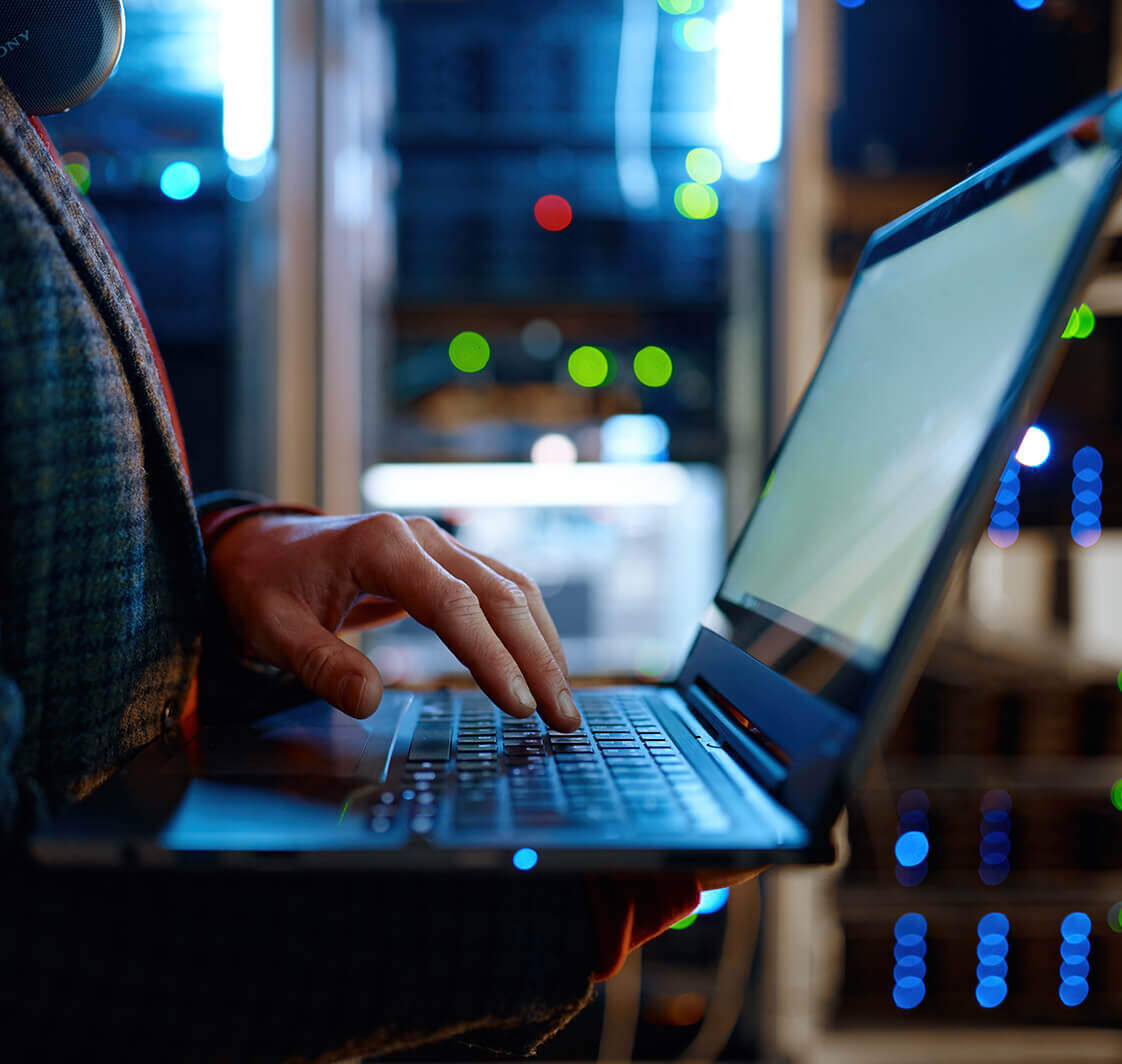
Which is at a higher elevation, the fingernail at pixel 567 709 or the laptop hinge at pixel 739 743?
the fingernail at pixel 567 709

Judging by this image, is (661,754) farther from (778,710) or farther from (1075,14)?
(1075,14)

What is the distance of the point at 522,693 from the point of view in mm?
421

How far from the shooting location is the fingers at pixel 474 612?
421 millimetres

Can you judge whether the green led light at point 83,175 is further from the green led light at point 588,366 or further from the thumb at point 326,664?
the thumb at point 326,664

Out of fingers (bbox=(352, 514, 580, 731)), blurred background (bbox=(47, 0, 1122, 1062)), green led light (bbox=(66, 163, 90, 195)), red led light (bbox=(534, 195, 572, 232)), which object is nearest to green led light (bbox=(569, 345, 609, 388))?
blurred background (bbox=(47, 0, 1122, 1062))

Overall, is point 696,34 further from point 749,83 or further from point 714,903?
point 714,903

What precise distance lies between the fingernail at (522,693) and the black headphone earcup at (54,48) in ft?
1.15

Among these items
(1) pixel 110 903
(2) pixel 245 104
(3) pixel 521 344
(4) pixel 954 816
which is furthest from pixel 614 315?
(1) pixel 110 903

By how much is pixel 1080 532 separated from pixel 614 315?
0.84 m

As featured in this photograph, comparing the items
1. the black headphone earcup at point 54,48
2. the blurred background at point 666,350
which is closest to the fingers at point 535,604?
the black headphone earcup at point 54,48

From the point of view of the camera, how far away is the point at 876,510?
1.26 feet

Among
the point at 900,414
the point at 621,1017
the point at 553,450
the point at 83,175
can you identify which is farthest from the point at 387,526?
the point at 83,175

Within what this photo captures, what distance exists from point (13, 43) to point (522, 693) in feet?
1.26

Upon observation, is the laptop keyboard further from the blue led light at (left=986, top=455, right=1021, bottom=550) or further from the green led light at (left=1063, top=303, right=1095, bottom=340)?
the green led light at (left=1063, top=303, right=1095, bottom=340)
